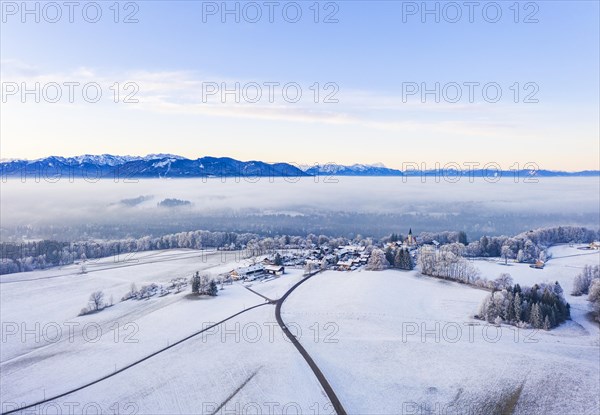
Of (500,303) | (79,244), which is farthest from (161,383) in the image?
(79,244)

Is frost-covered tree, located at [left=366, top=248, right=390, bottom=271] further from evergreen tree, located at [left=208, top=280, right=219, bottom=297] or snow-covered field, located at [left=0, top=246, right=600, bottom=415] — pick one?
evergreen tree, located at [left=208, top=280, right=219, bottom=297]

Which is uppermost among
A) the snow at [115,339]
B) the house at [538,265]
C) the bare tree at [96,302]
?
the house at [538,265]

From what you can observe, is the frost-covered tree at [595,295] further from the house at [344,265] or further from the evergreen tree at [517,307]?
the house at [344,265]

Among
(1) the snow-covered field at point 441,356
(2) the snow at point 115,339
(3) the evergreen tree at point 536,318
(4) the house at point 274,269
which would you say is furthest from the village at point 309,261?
(3) the evergreen tree at point 536,318

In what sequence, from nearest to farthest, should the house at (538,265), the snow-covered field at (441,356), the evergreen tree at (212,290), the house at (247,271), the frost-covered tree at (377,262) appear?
the snow-covered field at (441,356)
the evergreen tree at (212,290)
the house at (247,271)
the frost-covered tree at (377,262)
the house at (538,265)

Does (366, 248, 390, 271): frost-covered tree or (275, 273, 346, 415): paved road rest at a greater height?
(366, 248, 390, 271): frost-covered tree

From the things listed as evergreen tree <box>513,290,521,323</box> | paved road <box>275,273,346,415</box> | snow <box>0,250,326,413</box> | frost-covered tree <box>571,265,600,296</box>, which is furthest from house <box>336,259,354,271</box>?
frost-covered tree <box>571,265,600,296</box>
